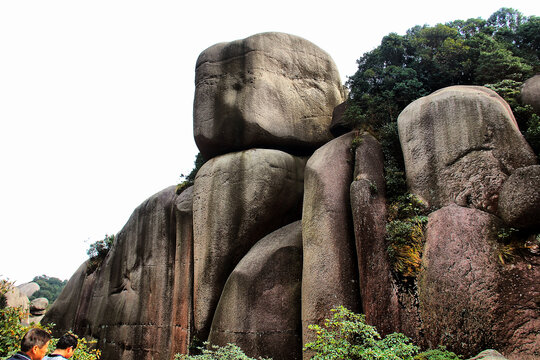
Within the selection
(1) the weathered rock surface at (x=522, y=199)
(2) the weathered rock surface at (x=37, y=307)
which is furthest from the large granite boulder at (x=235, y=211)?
(2) the weathered rock surface at (x=37, y=307)

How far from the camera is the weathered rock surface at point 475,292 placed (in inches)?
248

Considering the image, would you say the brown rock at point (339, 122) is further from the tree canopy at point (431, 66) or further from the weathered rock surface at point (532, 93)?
the weathered rock surface at point (532, 93)

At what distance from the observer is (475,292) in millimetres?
6664

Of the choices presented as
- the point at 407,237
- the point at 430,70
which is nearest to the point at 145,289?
the point at 407,237

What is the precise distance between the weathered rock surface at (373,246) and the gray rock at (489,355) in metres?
1.49

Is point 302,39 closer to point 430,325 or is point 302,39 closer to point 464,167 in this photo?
point 464,167

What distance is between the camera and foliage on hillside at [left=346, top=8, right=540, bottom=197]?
9.68 metres

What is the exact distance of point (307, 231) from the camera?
922cm

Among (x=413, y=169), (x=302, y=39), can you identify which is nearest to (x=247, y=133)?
(x=302, y=39)

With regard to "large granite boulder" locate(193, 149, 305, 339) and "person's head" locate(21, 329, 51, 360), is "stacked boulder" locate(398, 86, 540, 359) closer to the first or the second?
"large granite boulder" locate(193, 149, 305, 339)

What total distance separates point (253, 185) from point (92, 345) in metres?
7.79

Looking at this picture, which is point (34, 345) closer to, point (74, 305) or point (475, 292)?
point (475, 292)

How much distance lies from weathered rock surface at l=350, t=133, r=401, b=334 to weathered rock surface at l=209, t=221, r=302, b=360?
1.91 metres

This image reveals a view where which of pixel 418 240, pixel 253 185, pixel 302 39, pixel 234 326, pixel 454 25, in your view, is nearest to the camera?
pixel 418 240
